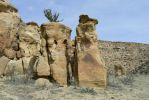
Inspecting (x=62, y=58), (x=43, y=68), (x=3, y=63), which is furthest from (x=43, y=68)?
(x=3, y=63)

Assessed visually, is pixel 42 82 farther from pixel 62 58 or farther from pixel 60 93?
pixel 60 93

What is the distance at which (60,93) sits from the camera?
10.5 meters

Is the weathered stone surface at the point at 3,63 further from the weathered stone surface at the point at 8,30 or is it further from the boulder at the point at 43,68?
the boulder at the point at 43,68

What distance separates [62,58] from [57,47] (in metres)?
0.39

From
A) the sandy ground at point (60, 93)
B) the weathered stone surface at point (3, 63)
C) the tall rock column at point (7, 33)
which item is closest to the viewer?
the sandy ground at point (60, 93)

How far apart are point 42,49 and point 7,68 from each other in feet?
4.73

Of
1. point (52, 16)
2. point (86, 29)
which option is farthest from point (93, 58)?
point (52, 16)

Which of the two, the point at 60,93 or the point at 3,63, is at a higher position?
the point at 3,63

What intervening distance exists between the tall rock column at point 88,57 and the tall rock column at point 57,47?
1.49 ft

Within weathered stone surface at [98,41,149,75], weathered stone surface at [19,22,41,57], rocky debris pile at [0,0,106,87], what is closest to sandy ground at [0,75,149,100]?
rocky debris pile at [0,0,106,87]

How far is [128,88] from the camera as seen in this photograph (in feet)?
39.7

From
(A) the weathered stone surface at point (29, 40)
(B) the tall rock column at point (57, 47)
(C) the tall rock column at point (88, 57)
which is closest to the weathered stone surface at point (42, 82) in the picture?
(B) the tall rock column at point (57, 47)

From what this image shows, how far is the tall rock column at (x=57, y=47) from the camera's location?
11.6 m

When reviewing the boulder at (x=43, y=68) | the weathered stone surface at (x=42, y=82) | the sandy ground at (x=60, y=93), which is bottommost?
the sandy ground at (x=60, y=93)
